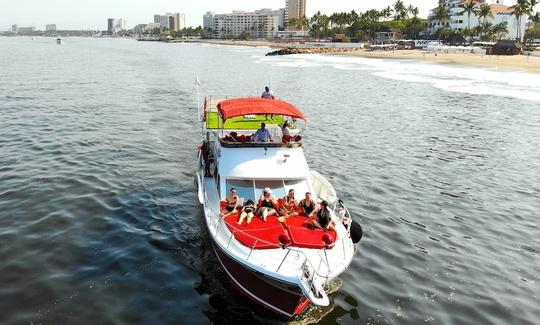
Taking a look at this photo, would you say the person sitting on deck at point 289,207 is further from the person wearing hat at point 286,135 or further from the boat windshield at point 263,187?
the person wearing hat at point 286,135

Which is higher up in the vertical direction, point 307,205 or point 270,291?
point 307,205

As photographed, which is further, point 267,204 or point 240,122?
point 240,122

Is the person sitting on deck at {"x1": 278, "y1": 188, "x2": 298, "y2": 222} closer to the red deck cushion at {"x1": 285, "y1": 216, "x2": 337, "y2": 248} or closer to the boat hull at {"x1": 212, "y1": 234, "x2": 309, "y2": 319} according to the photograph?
the red deck cushion at {"x1": 285, "y1": 216, "x2": 337, "y2": 248}

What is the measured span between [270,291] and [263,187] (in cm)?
507

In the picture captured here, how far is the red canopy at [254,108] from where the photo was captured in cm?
1816

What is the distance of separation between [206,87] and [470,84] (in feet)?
143

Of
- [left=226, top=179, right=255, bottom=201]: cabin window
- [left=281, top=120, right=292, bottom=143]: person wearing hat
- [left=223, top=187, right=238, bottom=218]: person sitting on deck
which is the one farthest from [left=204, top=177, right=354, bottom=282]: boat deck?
[left=281, top=120, right=292, bottom=143]: person wearing hat

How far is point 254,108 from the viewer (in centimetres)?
1859

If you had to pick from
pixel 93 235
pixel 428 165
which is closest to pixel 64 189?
pixel 93 235

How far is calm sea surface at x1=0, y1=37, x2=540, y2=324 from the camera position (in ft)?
44.2

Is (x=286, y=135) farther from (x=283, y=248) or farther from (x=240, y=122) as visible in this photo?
(x=283, y=248)

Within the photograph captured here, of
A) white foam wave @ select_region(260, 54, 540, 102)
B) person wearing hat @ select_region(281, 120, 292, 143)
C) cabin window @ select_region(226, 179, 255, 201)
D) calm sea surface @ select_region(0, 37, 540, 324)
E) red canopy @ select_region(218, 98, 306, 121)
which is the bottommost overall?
calm sea surface @ select_region(0, 37, 540, 324)

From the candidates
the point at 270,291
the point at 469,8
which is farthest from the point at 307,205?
the point at 469,8

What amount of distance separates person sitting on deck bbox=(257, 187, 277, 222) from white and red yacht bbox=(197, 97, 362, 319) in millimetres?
219
